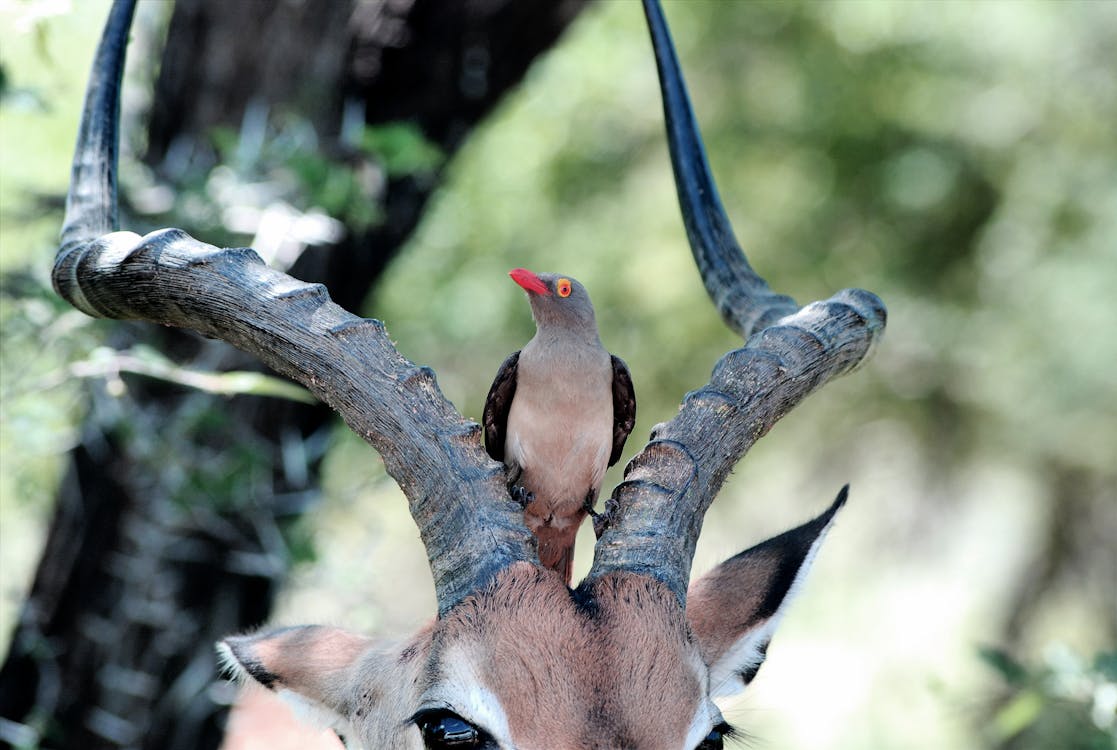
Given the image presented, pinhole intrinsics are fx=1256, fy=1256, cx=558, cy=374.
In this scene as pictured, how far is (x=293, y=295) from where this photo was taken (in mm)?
3318

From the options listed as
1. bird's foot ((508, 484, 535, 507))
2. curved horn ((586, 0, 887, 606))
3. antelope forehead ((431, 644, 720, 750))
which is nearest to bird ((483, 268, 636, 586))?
bird's foot ((508, 484, 535, 507))

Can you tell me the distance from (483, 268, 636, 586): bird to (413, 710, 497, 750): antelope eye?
2.78 ft

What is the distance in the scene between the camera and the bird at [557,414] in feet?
12.0

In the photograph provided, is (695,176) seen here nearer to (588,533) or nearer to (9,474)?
(9,474)

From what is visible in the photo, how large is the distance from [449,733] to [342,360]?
99 centimetres

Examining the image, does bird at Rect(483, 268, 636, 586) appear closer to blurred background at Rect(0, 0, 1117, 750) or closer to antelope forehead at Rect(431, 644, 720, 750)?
blurred background at Rect(0, 0, 1117, 750)

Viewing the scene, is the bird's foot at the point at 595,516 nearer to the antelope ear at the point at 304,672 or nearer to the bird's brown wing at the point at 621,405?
the bird's brown wing at the point at 621,405

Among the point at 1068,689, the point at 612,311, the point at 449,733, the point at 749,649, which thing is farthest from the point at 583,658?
the point at 612,311

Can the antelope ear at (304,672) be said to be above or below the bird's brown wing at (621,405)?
below

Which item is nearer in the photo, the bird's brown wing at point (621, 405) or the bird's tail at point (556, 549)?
the bird's tail at point (556, 549)

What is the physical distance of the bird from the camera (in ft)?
12.0

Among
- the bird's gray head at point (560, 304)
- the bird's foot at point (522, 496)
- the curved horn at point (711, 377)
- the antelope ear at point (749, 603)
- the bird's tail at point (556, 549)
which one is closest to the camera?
the curved horn at point (711, 377)

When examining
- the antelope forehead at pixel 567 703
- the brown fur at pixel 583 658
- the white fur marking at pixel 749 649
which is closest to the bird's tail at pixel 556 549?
the white fur marking at pixel 749 649

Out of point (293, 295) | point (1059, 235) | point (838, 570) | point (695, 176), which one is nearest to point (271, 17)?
point (695, 176)
